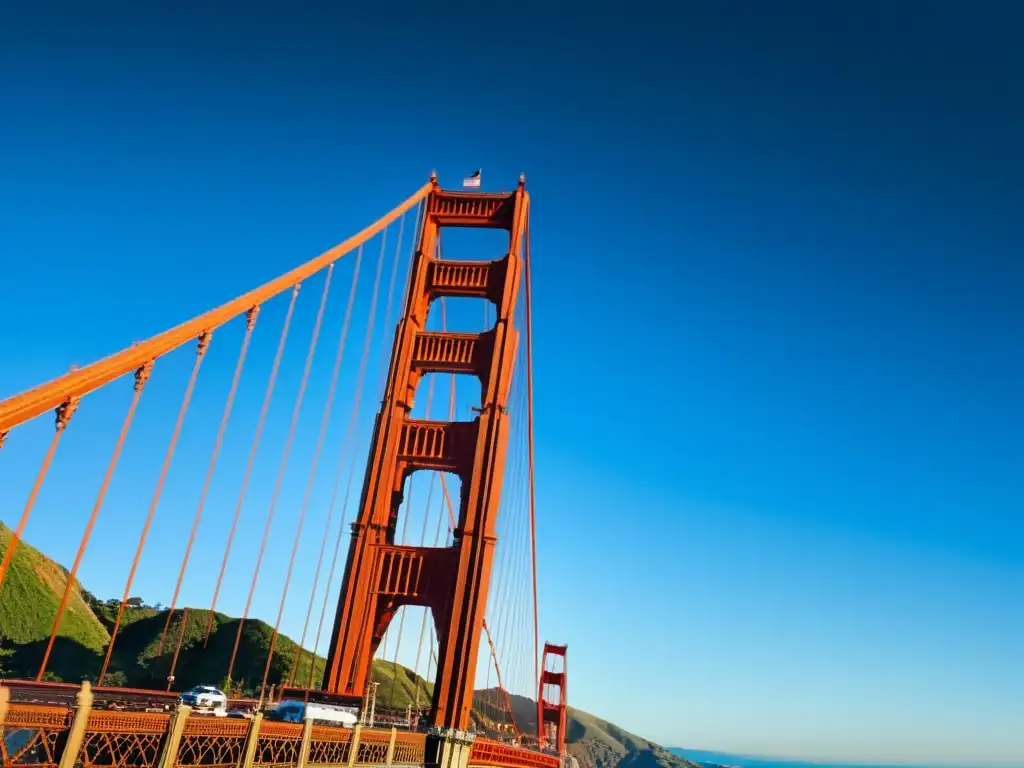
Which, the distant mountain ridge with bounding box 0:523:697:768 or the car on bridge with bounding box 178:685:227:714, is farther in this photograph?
the distant mountain ridge with bounding box 0:523:697:768

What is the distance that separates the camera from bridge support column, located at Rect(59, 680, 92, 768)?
33.6 ft

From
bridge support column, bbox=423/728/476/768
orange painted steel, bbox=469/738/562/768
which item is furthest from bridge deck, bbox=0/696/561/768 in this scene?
orange painted steel, bbox=469/738/562/768

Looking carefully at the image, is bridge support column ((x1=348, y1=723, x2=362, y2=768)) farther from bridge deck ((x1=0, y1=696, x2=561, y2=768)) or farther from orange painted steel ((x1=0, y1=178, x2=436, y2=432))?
orange painted steel ((x1=0, y1=178, x2=436, y2=432))

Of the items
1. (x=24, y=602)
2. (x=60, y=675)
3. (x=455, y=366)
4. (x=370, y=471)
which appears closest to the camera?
(x=370, y=471)

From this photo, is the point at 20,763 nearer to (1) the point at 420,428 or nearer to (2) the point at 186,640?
(1) the point at 420,428

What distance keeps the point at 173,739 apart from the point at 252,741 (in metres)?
2.10

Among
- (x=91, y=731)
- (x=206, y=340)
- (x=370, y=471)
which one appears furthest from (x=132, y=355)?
(x=370, y=471)

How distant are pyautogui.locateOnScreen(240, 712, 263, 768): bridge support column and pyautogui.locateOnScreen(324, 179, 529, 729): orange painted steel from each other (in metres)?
11.3

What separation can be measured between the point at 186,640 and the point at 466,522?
171 feet

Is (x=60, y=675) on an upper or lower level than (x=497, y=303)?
lower

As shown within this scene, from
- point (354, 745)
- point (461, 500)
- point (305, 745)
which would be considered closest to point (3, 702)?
point (305, 745)

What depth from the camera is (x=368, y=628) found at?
26.1 meters

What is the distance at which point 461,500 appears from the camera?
27812mm

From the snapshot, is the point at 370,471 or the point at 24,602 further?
the point at 24,602
